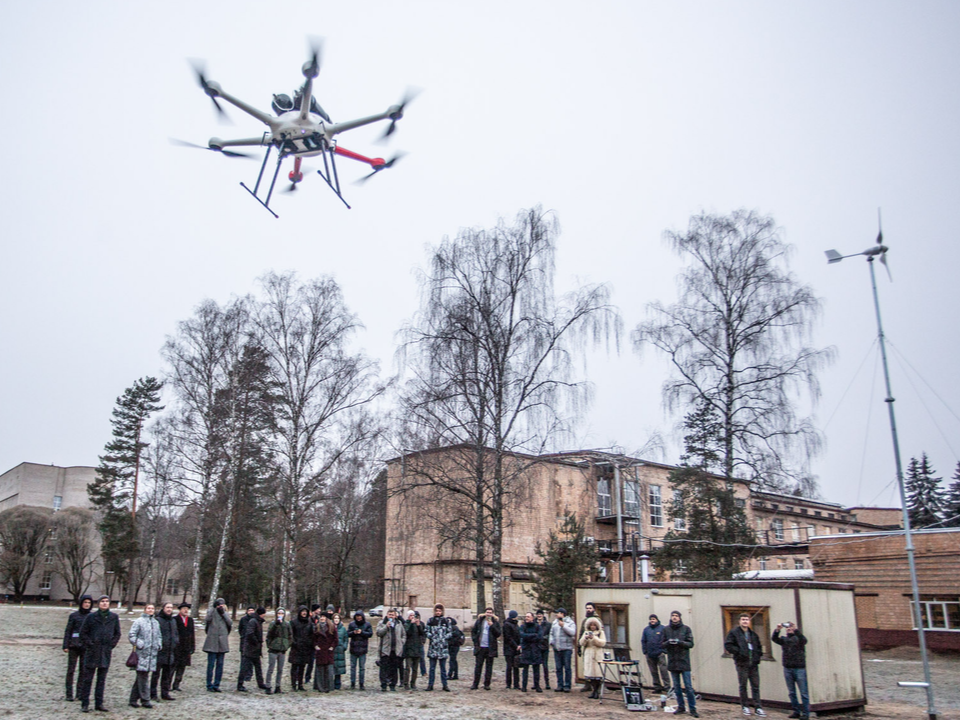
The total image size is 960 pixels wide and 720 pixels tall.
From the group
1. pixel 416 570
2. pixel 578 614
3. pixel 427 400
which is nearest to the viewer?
pixel 578 614

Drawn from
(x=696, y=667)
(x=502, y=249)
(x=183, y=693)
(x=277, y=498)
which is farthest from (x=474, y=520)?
(x=183, y=693)

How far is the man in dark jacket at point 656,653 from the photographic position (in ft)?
46.5

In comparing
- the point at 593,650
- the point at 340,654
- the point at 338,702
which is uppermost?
the point at 593,650

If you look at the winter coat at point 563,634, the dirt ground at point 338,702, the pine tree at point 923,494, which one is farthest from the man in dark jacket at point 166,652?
the pine tree at point 923,494

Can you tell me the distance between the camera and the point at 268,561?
1788 inches

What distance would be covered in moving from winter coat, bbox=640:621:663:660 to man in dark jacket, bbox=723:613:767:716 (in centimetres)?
145

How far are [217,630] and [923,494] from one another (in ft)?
192

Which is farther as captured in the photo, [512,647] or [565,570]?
[565,570]

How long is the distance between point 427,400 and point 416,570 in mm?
15378

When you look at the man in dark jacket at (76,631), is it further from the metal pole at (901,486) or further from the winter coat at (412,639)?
the metal pole at (901,486)

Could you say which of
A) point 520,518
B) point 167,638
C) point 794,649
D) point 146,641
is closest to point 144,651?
point 146,641

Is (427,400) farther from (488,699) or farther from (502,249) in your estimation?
(488,699)

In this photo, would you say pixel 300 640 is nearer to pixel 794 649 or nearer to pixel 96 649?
pixel 96 649

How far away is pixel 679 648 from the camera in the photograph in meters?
13.2
